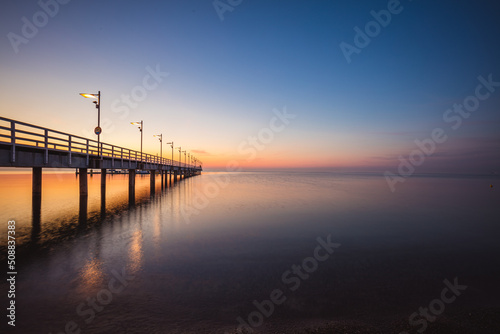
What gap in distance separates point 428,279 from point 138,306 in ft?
25.4

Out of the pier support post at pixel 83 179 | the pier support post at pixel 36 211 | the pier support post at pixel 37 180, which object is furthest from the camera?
the pier support post at pixel 83 179

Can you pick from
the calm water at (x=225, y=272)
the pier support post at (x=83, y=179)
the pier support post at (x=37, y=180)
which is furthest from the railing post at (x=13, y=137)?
the pier support post at (x=37, y=180)

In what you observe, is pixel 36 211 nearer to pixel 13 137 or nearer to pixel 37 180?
pixel 13 137

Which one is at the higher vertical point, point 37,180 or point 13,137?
point 13,137

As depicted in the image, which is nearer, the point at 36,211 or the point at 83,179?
the point at 36,211

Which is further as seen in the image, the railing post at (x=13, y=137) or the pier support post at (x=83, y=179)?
the pier support post at (x=83, y=179)

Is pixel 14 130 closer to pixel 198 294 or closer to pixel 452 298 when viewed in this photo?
pixel 198 294

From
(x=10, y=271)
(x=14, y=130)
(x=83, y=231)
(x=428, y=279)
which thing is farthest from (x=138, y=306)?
(x=14, y=130)

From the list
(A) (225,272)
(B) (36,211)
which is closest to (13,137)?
(B) (36,211)

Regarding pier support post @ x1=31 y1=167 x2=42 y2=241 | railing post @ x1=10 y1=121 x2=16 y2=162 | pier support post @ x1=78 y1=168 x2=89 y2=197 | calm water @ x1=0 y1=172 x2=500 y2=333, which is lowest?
calm water @ x1=0 y1=172 x2=500 y2=333

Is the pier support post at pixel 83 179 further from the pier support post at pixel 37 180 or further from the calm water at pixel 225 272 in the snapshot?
the calm water at pixel 225 272

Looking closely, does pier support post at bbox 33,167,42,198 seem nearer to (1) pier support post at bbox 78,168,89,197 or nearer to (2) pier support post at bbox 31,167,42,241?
(2) pier support post at bbox 31,167,42,241

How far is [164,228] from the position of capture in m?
12.2

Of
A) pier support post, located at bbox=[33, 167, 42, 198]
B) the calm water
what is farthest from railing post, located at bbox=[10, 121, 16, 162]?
pier support post, located at bbox=[33, 167, 42, 198]
